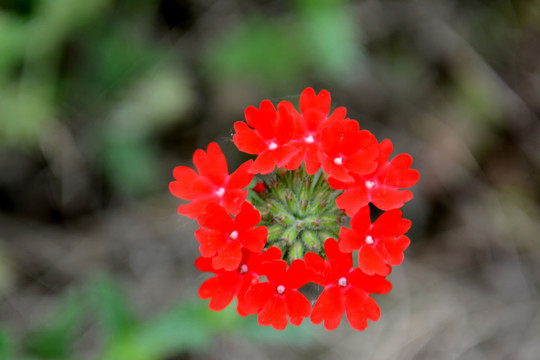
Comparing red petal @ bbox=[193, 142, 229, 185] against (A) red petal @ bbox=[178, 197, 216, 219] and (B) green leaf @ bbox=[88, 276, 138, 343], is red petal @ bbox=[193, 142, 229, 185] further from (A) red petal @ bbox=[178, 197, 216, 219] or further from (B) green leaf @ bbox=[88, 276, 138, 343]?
(B) green leaf @ bbox=[88, 276, 138, 343]

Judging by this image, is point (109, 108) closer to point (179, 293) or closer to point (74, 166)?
point (74, 166)

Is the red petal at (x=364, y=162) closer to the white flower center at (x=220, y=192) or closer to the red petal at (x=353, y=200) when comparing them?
the red petal at (x=353, y=200)

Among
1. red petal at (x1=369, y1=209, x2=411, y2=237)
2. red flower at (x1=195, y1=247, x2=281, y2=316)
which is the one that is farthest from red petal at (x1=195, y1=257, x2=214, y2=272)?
red petal at (x1=369, y1=209, x2=411, y2=237)

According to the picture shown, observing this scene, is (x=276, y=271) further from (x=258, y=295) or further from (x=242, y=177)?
(x=242, y=177)

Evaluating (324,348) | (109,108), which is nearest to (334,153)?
(324,348)

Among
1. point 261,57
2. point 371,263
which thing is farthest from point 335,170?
point 261,57

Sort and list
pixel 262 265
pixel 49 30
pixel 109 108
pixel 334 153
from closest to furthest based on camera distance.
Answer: pixel 262 265 < pixel 334 153 < pixel 49 30 < pixel 109 108

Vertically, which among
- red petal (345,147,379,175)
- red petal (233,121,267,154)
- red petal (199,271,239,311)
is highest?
red petal (345,147,379,175)

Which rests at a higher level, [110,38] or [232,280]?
[110,38]
